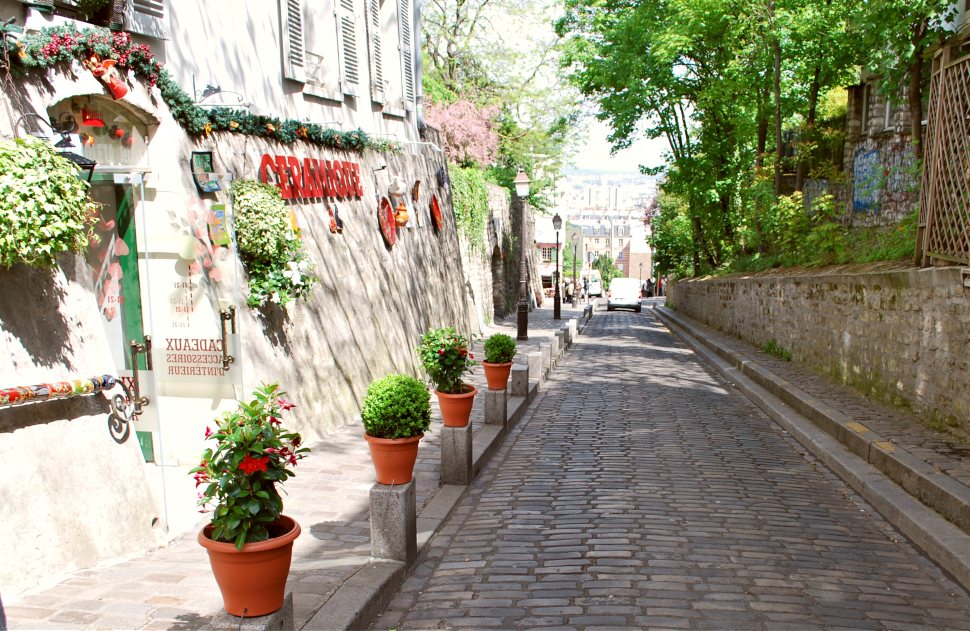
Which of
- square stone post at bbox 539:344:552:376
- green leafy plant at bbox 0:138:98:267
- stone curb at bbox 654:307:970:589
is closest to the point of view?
green leafy plant at bbox 0:138:98:267

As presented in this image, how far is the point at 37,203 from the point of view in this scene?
4.27 meters

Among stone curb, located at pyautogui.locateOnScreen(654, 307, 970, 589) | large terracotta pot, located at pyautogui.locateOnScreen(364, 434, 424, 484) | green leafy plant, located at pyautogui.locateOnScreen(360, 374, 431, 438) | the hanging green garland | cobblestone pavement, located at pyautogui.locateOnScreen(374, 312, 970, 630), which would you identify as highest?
the hanging green garland

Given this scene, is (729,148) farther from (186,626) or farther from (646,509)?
(186,626)

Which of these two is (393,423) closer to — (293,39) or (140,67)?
(140,67)

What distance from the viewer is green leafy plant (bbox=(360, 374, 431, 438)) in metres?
5.52

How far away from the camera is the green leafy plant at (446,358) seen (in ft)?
24.4

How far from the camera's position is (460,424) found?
7.63 meters

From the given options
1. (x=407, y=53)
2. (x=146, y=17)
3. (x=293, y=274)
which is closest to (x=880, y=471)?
(x=293, y=274)

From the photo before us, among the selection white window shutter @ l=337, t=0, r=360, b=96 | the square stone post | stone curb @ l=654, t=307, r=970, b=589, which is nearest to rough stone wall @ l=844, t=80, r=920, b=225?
the square stone post

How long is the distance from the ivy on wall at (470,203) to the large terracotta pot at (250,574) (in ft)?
54.1

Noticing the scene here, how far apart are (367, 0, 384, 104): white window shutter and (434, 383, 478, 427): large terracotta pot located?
Answer: 669 centimetres

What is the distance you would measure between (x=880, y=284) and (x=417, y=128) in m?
9.36

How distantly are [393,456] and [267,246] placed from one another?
3110 mm

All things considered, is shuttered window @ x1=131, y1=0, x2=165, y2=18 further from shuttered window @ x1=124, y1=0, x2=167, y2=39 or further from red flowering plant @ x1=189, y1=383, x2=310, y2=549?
red flowering plant @ x1=189, y1=383, x2=310, y2=549
